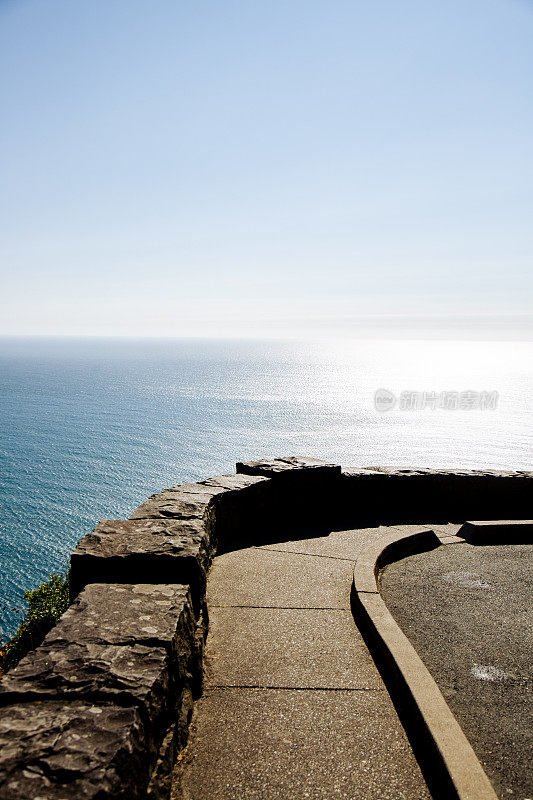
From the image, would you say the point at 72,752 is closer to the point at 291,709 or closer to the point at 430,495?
the point at 291,709

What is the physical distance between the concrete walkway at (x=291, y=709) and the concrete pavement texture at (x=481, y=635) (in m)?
0.48

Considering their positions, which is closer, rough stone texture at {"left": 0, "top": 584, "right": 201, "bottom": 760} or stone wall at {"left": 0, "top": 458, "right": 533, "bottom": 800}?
stone wall at {"left": 0, "top": 458, "right": 533, "bottom": 800}

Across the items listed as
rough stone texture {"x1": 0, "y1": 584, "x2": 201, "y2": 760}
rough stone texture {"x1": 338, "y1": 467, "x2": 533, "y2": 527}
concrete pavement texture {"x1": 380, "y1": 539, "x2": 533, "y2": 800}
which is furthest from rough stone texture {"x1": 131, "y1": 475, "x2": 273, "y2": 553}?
concrete pavement texture {"x1": 380, "y1": 539, "x2": 533, "y2": 800}

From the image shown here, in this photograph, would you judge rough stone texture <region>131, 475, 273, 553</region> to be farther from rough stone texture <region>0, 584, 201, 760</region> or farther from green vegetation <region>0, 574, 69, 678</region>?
green vegetation <region>0, 574, 69, 678</region>

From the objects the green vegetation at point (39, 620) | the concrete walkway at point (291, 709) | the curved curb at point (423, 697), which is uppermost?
the curved curb at point (423, 697)

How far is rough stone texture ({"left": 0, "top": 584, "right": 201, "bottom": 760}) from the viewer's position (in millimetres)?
2002

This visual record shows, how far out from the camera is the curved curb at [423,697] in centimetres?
245

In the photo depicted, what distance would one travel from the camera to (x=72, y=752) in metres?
1.66

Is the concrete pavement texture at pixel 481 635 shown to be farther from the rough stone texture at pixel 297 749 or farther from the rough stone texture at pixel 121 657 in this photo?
the rough stone texture at pixel 121 657

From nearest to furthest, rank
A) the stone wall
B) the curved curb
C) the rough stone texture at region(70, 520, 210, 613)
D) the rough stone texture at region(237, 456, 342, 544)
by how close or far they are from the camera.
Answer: the stone wall → the curved curb → the rough stone texture at region(70, 520, 210, 613) → the rough stone texture at region(237, 456, 342, 544)

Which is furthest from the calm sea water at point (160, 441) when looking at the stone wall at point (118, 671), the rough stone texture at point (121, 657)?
the rough stone texture at point (121, 657)

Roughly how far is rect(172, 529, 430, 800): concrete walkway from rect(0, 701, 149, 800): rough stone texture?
920 millimetres

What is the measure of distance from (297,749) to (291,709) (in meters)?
0.33

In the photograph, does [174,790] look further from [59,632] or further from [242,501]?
[242,501]
